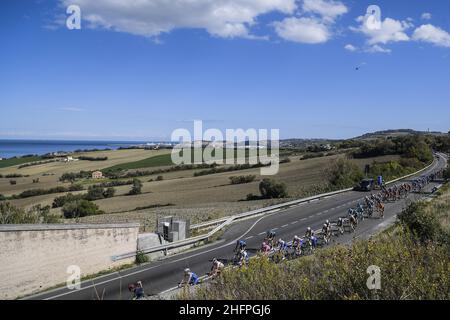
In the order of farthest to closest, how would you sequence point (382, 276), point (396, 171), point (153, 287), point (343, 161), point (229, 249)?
point (396, 171) < point (343, 161) < point (229, 249) < point (153, 287) < point (382, 276)

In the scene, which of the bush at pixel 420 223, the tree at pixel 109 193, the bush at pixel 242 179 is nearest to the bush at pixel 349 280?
the bush at pixel 420 223

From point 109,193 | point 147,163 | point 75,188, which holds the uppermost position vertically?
point 147,163

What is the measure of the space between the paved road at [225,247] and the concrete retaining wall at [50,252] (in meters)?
0.88

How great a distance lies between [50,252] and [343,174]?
43046 mm

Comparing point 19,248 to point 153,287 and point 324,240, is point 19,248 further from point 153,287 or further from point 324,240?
point 324,240

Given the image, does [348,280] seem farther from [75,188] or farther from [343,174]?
[75,188]

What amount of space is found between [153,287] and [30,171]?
3218 inches

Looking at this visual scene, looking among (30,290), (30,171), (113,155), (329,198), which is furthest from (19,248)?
(113,155)

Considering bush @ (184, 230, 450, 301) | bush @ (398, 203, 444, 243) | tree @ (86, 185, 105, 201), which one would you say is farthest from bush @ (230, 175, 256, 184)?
bush @ (184, 230, 450, 301)

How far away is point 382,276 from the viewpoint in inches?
271

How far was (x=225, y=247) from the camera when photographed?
20.8 metres

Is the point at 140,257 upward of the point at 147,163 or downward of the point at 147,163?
downward

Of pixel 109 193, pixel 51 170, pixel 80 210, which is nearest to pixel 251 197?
pixel 80 210
